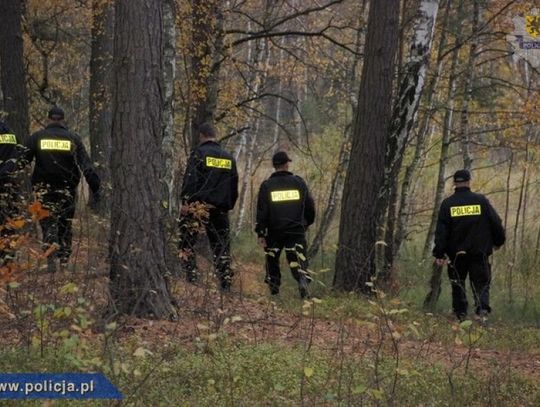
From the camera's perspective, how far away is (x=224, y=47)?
12500 millimetres

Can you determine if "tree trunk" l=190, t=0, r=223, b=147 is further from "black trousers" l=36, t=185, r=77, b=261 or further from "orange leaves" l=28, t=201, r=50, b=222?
"orange leaves" l=28, t=201, r=50, b=222

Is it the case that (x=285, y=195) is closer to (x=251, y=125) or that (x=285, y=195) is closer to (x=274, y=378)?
(x=274, y=378)

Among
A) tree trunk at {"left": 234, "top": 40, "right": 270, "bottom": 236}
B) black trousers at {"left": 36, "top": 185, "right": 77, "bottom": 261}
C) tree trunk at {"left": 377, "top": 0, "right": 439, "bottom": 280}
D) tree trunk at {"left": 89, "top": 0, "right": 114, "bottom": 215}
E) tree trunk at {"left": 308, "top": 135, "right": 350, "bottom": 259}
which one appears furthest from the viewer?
tree trunk at {"left": 234, "top": 40, "right": 270, "bottom": 236}

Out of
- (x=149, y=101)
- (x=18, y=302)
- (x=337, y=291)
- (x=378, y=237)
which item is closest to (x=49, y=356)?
(x=18, y=302)

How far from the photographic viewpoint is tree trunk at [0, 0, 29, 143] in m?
11.6

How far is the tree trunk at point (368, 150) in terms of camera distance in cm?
998

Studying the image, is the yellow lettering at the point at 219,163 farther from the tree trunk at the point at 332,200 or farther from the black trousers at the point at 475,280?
the tree trunk at the point at 332,200

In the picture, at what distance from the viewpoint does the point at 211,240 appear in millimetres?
10258

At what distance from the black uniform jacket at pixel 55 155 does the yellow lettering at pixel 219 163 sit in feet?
4.86

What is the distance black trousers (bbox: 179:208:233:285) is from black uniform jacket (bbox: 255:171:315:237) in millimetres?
535

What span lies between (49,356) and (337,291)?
5.23m

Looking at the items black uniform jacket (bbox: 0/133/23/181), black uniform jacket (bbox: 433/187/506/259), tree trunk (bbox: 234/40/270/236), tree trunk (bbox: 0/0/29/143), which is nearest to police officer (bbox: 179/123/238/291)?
black uniform jacket (bbox: 0/133/23/181)

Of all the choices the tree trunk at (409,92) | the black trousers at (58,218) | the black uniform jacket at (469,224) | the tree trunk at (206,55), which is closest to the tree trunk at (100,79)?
the tree trunk at (206,55)

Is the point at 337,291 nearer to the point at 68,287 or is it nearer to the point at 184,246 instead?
the point at 184,246
